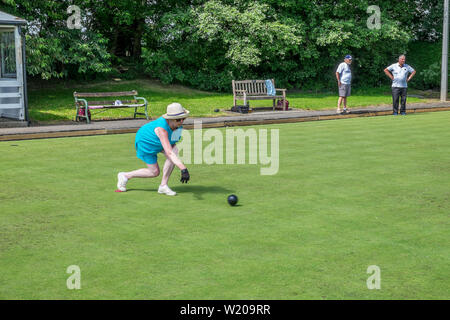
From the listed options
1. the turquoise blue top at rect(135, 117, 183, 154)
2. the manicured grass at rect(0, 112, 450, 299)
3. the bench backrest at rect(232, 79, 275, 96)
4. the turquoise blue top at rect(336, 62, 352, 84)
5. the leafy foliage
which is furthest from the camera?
the leafy foliage

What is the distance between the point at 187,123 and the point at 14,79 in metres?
5.06

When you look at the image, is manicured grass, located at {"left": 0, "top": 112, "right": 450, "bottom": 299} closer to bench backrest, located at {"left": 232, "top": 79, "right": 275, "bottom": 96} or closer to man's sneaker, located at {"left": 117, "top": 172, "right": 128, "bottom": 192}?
man's sneaker, located at {"left": 117, "top": 172, "right": 128, "bottom": 192}

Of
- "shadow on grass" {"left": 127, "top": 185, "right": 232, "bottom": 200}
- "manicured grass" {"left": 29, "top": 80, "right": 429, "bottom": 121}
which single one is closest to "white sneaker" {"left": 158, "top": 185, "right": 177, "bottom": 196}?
"shadow on grass" {"left": 127, "top": 185, "right": 232, "bottom": 200}

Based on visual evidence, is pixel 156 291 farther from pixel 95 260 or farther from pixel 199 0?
pixel 199 0

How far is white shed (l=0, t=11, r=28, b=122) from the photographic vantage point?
654 inches

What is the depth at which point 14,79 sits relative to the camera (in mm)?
17422

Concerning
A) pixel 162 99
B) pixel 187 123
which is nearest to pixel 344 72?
pixel 187 123

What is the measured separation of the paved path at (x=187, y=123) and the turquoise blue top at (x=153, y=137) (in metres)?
7.31

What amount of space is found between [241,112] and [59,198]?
13.0 m

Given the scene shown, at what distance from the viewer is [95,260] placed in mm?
4953

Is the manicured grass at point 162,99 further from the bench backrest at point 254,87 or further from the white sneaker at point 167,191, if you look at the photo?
the white sneaker at point 167,191

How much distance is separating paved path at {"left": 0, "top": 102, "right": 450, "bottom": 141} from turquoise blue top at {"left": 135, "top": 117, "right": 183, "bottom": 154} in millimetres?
7310

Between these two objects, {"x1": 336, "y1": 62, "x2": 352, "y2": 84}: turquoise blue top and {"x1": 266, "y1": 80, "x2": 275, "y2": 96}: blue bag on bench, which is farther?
{"x1": 266, "y1": 80, "x2": 275, "y2": 96}: blue bag on bench

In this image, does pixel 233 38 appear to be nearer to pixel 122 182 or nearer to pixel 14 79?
pixel 14 79
